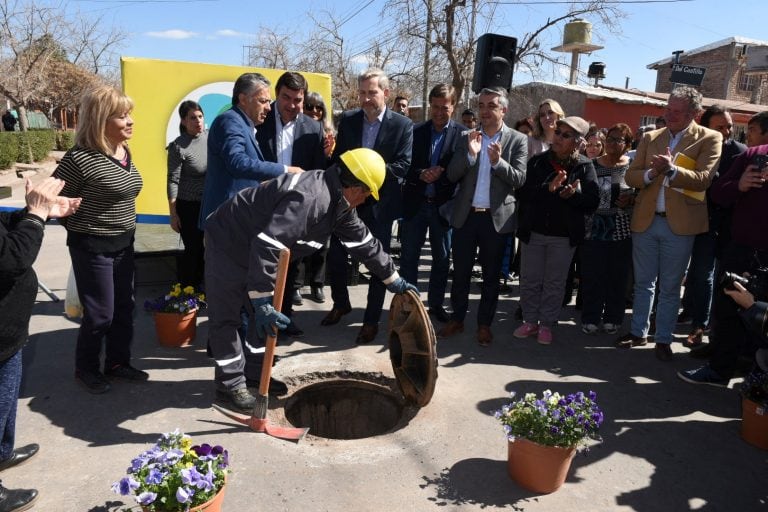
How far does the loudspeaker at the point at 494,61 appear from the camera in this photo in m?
6.34

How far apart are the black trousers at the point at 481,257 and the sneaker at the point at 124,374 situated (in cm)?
275

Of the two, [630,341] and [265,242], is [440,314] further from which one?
[265,242]

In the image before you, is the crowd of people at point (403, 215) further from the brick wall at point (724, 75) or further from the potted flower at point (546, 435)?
the brick wall at point (724, 75)

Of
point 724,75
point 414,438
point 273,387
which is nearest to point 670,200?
point 414,438

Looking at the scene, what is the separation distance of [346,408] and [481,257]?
1827 millimetres

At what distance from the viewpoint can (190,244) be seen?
571cm

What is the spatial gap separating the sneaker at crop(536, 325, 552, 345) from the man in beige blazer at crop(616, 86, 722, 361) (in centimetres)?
85

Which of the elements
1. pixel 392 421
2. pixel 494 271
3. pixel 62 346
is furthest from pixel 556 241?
pixel 62 346

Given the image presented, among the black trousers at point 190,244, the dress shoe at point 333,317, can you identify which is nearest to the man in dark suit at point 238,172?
the dress shoe at point 333,317

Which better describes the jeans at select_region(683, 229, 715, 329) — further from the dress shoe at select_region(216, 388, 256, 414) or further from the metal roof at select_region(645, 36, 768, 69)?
the metal roof at select_region(645, 36, 768, 69)

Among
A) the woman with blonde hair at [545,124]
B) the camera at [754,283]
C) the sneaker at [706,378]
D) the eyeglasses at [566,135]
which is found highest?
the woman with blonde hair at [545,124]

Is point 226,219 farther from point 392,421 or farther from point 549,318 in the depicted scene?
point 549,318

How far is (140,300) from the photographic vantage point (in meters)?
6.03

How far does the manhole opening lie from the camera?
166 inches
